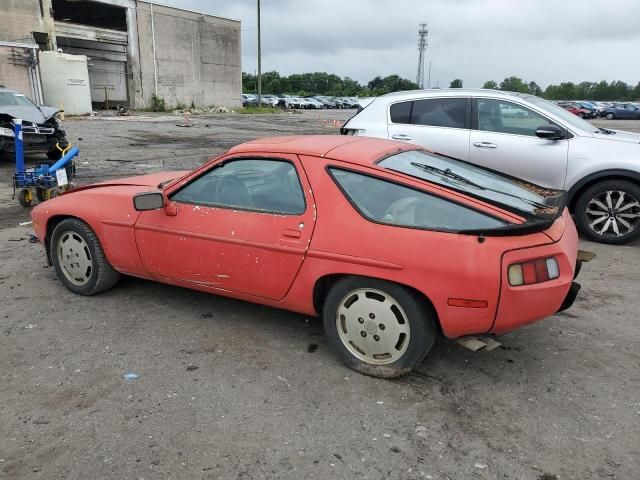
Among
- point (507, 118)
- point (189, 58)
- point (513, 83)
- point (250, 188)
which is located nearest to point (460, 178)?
point (250, 188)

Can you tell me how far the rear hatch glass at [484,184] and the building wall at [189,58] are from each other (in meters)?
42.3

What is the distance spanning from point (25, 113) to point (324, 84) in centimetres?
9739

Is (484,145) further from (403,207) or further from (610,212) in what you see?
(403,207)

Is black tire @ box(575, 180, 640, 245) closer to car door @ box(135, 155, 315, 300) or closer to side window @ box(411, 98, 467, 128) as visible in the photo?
side window @ box(411, 98, 467, 128)

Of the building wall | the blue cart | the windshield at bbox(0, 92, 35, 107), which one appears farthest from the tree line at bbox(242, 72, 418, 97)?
the blue cart

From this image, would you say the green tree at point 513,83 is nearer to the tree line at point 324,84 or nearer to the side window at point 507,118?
the tree line at point 324,84

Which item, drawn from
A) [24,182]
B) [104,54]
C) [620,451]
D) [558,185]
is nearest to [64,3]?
[104,54]

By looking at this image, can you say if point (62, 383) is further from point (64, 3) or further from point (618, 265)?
point (64, 3)

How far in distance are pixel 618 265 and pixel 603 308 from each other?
4.44ft

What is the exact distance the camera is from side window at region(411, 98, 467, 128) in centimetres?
686

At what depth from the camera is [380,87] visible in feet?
333

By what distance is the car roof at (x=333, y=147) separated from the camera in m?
3.44

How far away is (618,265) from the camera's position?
5445 mm

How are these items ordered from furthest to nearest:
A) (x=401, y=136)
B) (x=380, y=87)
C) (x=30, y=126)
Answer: (x=380, y=87)
(x=30, y=126)
(x=401, y=136)
